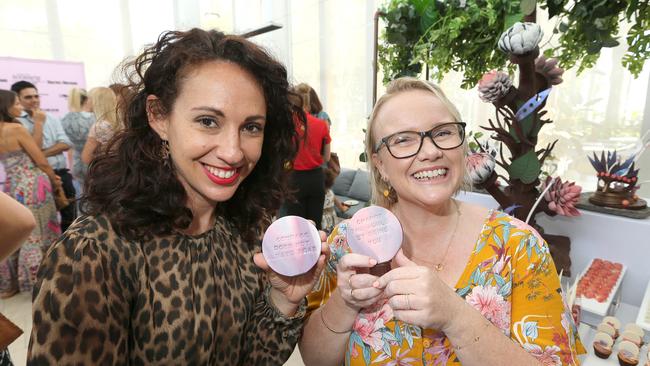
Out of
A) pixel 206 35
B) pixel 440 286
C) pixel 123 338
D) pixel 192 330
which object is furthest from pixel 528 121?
pixel 123 338

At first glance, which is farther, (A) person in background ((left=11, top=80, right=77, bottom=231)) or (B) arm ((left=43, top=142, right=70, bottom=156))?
(B) arm ((left=43, top=142, right=70, bottom=156))

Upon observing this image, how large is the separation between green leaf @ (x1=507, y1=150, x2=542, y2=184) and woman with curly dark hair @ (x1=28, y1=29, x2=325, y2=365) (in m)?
1.29

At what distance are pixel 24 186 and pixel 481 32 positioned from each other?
397 centimetres

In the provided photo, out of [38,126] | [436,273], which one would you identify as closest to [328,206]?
[38,126]

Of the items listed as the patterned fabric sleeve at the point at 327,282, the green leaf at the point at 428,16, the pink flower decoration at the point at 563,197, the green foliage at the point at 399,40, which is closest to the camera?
the patterned fabric sleeve at the point at 327,282

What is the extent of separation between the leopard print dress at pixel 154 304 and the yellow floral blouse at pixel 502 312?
25cm

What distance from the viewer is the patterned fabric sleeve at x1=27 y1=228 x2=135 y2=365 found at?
2.60 feet

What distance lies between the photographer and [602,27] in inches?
69.4

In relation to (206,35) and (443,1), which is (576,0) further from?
(206,35)

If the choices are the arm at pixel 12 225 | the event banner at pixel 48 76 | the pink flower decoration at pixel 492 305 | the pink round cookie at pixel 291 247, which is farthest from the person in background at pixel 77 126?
the pink flower decoration at pixel 492 305

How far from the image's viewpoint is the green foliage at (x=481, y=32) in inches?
69.1

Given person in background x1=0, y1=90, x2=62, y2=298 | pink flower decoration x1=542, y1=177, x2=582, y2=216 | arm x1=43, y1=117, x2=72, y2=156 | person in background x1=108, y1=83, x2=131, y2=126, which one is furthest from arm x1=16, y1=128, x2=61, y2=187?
pink flower decoration x1=542, y1=177, x2=582, y2=216

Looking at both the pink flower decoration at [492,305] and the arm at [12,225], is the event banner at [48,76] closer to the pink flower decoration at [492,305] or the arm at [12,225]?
the arm at [12,225]

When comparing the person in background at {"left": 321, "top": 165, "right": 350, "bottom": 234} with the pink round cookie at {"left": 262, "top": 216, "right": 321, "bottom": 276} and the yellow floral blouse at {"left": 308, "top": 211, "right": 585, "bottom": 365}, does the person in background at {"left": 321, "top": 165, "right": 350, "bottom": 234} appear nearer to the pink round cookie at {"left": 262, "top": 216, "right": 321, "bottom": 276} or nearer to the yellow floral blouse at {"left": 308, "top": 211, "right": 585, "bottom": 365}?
the yellow floral blouse at {"left": 308, "top": 211, "right": 585, "bottom": 365}
